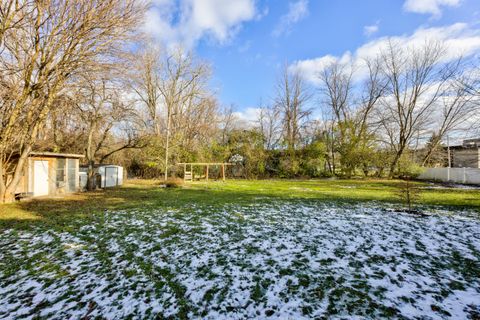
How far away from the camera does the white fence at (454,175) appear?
14.5 m

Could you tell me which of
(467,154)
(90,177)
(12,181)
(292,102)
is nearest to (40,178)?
(12,181)

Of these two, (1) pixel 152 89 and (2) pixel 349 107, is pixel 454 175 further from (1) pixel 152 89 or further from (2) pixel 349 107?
(1) pixel 152 89

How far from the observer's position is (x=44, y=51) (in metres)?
7.27

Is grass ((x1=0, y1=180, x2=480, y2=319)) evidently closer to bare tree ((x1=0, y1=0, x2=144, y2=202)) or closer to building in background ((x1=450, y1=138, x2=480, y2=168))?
bare tree ((x1=0, y1=0, x2=144, y2=202))

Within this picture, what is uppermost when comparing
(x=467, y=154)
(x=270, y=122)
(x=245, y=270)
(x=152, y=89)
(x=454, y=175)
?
(x=152, y=89)

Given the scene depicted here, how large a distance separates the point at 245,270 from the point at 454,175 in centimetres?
1980

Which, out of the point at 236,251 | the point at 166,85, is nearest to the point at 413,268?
the point at 236,251

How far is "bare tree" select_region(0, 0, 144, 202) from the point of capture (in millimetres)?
6952

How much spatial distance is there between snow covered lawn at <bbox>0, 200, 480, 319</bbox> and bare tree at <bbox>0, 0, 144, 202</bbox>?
172 inches

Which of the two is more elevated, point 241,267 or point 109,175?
point 109,175

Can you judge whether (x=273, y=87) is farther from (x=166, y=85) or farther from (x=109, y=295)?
(x=109, y=295)

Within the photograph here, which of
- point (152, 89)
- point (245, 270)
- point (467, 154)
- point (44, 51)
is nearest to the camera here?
point (245, 270)

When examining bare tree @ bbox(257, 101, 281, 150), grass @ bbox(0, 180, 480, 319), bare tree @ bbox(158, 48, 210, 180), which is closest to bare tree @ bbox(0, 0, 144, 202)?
grass @ bbox(0, 180, 480, 319)

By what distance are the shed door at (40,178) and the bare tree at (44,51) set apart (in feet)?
4.59
